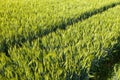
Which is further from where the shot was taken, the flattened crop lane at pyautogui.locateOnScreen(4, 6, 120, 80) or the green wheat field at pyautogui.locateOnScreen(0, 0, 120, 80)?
the flattened crop lane at pyautogui.locateOnScreen(4, 6, 120, 80)

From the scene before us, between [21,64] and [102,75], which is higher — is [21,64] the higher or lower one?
the higher one

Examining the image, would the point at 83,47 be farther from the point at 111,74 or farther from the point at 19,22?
the point at 19,22

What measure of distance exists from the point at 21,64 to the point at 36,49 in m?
0.74

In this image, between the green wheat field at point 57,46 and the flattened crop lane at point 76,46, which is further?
the flattened crop lane at point 76,46

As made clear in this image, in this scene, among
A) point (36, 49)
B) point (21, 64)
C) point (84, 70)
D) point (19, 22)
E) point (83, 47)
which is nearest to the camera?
point (21, 64)

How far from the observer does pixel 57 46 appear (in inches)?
194

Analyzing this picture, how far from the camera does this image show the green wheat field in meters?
3.83

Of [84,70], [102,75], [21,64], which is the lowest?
[102,75]

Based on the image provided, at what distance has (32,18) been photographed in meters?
7.00

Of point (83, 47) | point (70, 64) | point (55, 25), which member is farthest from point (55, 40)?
point (55, 25)

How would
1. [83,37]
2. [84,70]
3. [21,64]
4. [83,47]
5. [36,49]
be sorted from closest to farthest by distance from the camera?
1. [21,64]
2. [84,70]
3. [36,49]
4. [83,47]
5. [83,37]

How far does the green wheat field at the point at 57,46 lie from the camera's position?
12.6 feet

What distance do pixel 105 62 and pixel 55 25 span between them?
6.81 feet

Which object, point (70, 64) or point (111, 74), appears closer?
point (70, 64)
